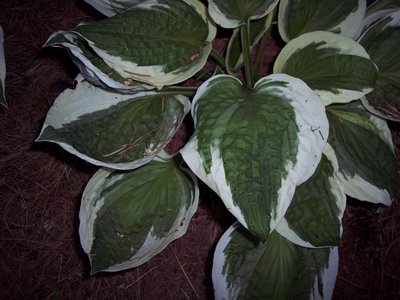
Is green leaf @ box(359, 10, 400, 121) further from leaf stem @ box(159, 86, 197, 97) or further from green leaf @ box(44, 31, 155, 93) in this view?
green leaf @ box(44, 31, 155, 93)

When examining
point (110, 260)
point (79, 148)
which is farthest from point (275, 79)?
point (110, 260)

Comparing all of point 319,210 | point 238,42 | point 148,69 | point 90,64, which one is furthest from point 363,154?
point 90,64

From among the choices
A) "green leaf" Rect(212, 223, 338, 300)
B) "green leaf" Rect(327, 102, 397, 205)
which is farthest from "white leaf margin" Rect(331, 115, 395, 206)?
"green leaf" Rect(212, 223, 338, 300)

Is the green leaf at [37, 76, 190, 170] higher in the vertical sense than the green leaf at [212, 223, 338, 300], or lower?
higher

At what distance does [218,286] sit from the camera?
1008 millimetres

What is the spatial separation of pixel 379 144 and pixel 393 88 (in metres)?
0.14

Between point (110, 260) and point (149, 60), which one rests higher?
point (149, 60)

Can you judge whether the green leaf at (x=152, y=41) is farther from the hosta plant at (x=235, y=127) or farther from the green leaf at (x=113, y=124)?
the green leaf at (x=113, y=124)

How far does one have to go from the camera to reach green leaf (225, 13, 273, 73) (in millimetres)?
1144

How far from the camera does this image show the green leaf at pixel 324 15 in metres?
1.02

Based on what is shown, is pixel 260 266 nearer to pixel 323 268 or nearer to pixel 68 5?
pixel 323 268

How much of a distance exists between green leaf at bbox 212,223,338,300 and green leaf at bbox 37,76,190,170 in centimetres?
32

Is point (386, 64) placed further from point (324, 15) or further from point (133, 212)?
point (133, 212)

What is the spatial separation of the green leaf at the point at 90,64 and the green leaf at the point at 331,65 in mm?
371
